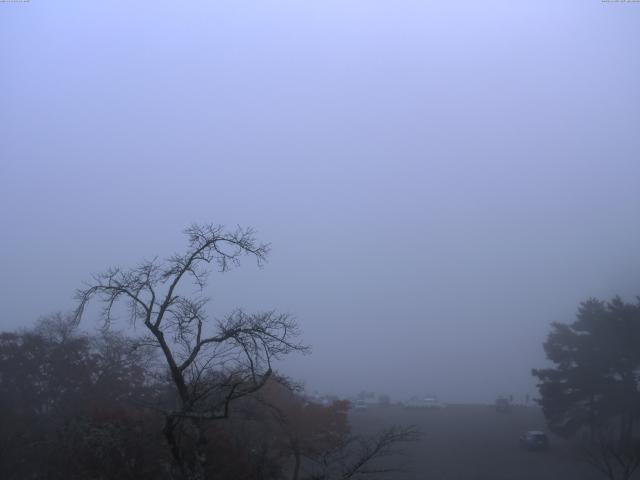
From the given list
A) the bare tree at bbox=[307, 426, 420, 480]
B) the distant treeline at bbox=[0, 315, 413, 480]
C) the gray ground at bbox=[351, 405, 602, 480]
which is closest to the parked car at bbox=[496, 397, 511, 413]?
the gray ground at bbox=[351, 405, 602, 480]

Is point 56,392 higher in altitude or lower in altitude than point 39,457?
higher

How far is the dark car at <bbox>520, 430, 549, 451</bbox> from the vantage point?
40750 millimetres

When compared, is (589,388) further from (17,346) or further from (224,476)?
(17,346)

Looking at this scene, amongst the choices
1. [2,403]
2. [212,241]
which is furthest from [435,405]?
→ [212,241]

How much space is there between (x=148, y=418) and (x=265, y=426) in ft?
12.7

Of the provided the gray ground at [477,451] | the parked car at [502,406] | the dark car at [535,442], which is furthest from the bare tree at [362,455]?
the parked car at [502,406]

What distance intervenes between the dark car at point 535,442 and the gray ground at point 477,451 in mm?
544

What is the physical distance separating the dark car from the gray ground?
1.79 ft

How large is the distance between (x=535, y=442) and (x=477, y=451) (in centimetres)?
470

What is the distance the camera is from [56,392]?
2938 cm

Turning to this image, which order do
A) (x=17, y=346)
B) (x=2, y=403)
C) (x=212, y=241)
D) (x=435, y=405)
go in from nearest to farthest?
(x=212, y=241) < (x=2, y=403) < (x=17, y=346) < (x=435, y=405)

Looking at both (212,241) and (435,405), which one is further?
(435,405)

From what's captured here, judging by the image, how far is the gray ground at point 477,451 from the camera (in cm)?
3241

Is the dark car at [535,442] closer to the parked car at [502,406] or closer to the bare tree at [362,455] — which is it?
the parked car at [502,406]
